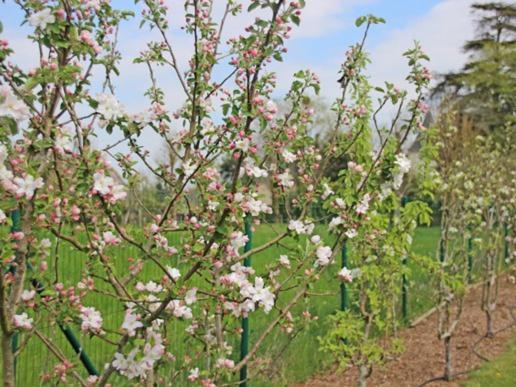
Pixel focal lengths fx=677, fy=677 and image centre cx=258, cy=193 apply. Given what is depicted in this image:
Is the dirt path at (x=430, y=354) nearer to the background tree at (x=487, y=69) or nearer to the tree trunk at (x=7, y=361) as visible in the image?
the tree trunk at (x=7, y=361)

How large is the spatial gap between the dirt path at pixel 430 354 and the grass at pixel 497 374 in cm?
11

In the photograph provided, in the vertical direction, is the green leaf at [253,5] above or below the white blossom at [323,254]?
above

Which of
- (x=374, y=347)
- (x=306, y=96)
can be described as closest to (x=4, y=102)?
(x=306, y=96)

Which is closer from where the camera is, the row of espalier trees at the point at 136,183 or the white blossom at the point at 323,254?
the row of espalier trees at the point at 136,183

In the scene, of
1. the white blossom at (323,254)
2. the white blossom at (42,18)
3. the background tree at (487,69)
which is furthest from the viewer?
the background tree at (487,69)

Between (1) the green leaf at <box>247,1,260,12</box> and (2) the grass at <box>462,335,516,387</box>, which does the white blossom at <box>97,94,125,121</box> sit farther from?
(2) the grass at <box>462,335,516,387</box>

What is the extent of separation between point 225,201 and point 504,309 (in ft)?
22.6

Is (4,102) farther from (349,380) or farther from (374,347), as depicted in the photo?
(349,380)

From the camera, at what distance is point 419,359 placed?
6.14 meters

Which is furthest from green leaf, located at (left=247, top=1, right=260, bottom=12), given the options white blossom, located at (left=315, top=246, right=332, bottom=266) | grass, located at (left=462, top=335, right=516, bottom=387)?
grass, located at (left=462, top=335, right=516, bottom=387)

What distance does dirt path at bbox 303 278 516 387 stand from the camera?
5496 mm

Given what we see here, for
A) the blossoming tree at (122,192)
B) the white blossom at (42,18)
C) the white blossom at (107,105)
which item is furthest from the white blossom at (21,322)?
the white blossom at (42,18)

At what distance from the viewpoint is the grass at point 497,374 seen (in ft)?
17.9

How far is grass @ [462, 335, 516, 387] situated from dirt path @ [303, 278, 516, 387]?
0.37 feet
